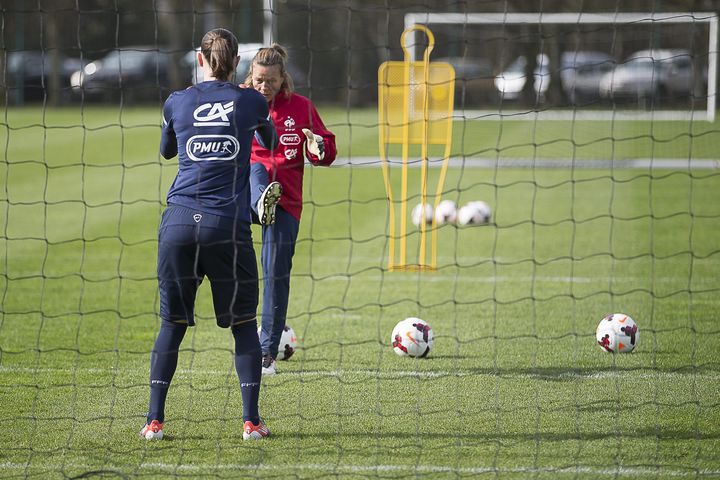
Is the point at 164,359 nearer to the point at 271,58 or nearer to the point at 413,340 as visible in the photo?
the point at 271,58

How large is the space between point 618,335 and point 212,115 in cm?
339

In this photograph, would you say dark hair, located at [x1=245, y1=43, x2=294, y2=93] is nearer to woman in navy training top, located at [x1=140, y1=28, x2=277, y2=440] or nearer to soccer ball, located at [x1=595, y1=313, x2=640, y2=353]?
woman in navy training top, located at [x1=140, y1=28, x2=277, y2=440]

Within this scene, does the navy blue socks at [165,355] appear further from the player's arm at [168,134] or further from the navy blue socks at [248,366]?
the player's arm at [168,134]

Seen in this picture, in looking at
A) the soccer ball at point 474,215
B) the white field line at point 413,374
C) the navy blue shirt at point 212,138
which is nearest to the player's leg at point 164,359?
the navy blue shirt at point 212,138

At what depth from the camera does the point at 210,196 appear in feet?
14.8

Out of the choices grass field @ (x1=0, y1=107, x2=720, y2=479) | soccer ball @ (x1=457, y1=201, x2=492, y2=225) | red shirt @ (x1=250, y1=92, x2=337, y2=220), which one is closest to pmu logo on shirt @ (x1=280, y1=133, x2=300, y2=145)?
red shirt @ (x1=250, y1=92, x2=337, y2=220)

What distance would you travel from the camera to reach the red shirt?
18.7ft

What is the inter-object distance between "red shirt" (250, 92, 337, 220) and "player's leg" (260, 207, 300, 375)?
10cm

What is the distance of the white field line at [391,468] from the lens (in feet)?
14.2

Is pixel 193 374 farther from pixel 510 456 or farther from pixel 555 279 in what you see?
pixel 555 279

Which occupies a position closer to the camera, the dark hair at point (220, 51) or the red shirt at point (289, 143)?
the dark hair at point (220, 51)

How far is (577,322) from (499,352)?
3.71 feet

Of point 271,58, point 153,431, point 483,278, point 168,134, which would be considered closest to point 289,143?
point 271,58

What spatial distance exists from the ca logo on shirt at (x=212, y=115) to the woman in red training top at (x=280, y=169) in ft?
3.40
